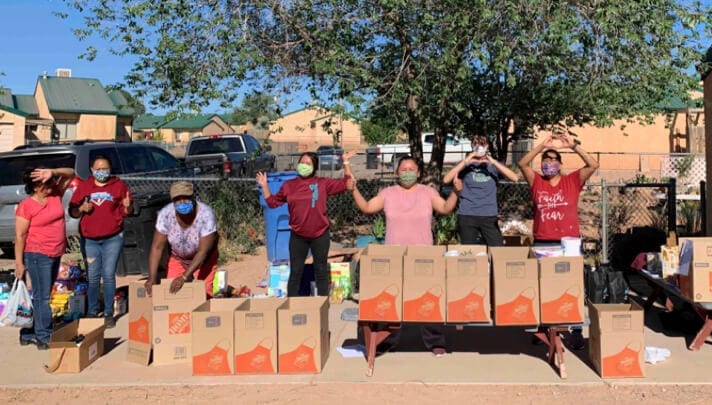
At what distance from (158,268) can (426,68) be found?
427 centimetres

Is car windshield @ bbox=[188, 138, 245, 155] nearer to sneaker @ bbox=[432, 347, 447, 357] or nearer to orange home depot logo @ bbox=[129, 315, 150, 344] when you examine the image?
orange home depot logo @ bbox=[129, 315, 150, 344]

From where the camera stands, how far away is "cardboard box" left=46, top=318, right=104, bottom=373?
19.6 ft

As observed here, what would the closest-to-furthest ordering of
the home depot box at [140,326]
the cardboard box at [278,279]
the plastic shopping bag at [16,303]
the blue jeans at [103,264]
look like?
the home depot box at [140,326] < the plastic shopping bag at [16,303] < the blue jeans at [103,264] < the cardboard box at [278,279]

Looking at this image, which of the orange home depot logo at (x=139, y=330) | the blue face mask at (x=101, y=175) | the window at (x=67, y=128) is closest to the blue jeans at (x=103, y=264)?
the blue face mask at (x=101, y=175)

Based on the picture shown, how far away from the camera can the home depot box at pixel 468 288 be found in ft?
18.4

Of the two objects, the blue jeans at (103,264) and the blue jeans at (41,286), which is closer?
the blue jeans at (41,286)

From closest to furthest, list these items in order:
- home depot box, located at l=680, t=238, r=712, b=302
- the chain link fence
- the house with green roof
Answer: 1. home depot box, located at l=680, t=238, r=712, b=302
2. the chain link fence
3. the house with green roof

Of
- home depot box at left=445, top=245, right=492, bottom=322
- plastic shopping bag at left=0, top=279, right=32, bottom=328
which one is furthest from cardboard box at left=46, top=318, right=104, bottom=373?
home depot box at left=445, top=245, right=492, bottom=322

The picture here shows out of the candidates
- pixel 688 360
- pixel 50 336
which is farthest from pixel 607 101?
pixel 50 336

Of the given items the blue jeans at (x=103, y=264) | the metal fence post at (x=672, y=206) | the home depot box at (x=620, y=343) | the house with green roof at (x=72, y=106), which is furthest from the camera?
the house with green roof at (x=72, y=106)

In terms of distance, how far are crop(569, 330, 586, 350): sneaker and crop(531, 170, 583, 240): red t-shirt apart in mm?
884

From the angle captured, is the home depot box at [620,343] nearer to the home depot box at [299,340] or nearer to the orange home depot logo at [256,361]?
the home depot box at [299,340]

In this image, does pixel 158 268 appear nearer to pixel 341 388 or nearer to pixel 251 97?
pixel 341 388

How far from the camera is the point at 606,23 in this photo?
7.57 meters
